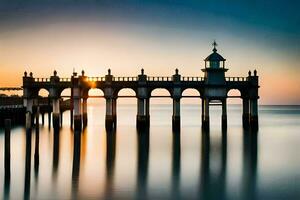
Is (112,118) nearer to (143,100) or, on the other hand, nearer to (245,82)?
(143,100)

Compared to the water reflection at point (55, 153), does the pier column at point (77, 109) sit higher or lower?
higher

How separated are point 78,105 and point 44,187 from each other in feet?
114

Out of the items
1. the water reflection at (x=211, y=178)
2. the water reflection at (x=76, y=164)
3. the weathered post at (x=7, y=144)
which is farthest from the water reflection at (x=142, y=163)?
the weathered post at (x=7, y=144)

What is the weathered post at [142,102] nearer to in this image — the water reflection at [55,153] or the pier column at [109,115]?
the pier column at [109,115]

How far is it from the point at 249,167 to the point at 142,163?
8820 millimetres

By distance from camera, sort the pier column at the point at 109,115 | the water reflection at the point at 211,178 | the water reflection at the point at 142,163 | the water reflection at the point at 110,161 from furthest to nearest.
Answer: the pier column at the point at 109,115 → the water reflection at the point at 110,161 → the water reflection at the point at 142,163 → the water reflection at the point at 211,178

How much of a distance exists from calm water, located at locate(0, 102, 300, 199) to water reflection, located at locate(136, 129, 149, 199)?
0.06m

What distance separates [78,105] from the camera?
63.7 m

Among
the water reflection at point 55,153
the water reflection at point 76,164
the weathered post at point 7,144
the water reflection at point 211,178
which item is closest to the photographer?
the weathered post at point 7,144

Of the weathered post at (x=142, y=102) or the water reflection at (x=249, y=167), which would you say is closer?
the water reflection at (x=249, y=167)

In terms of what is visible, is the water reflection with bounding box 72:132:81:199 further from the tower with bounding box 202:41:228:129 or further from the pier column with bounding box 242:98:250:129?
the pier column with bounding box 242:98:250:129

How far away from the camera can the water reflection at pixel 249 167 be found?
2903 centimetres

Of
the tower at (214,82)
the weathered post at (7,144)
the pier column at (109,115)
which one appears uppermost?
the tower at (214,82)

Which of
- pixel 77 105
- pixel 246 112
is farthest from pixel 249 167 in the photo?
pixel 246 112
